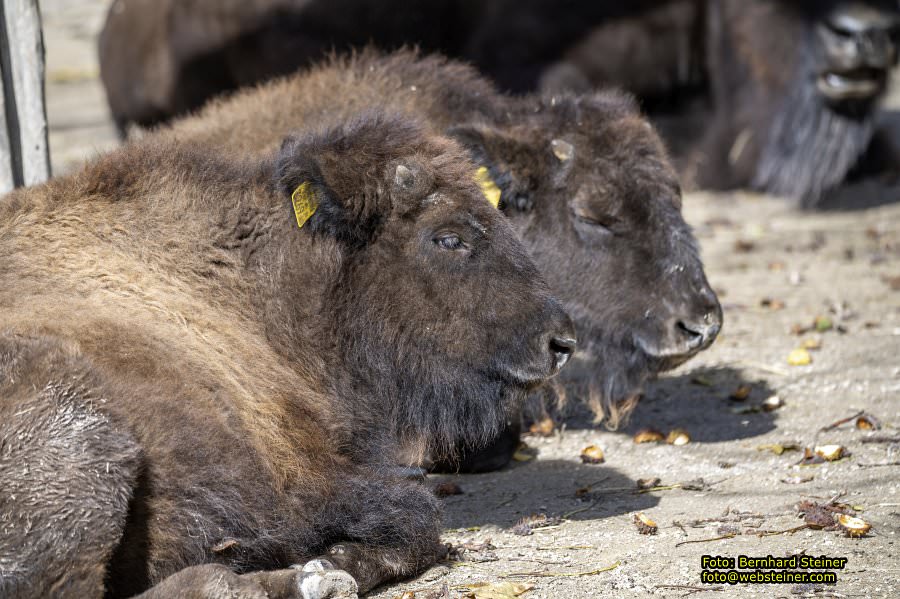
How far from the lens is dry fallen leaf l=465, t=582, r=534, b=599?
12.1ft

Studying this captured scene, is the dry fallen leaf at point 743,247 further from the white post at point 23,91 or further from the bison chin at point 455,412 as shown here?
the white post at point 23,91

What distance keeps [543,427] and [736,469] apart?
1.15m

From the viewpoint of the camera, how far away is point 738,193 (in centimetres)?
1098

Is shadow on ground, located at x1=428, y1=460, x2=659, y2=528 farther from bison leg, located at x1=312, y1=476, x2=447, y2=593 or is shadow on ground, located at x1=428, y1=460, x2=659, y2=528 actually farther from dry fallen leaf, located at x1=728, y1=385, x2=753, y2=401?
dry fallen leaf, located at x1=728, y1=385, x2=753, y2=401

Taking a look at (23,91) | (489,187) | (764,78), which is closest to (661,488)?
(489,187)

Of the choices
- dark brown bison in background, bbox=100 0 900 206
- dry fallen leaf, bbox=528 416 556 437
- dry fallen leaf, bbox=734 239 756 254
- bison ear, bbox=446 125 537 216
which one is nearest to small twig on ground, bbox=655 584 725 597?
dry fallen leaf, bbox=528 416 556 437

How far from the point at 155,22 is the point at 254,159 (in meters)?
6.95

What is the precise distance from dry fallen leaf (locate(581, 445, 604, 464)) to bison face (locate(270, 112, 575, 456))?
110 centimetres

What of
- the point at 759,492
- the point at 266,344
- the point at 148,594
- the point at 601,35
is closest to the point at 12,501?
the point at 148,594

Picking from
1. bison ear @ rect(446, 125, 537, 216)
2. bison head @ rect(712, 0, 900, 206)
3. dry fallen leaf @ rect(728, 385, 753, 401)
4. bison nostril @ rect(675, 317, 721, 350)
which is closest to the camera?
bison nostril @ rect(675, 317, 721, 350)

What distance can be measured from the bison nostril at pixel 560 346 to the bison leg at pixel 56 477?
159 centimetres

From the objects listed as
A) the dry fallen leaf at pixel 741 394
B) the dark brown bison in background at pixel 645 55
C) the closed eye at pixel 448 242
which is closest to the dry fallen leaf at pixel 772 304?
the dry fallen leaf at pixel 741 394

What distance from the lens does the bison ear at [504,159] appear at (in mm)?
5438

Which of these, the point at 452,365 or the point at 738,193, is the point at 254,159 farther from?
the point at 738,193
